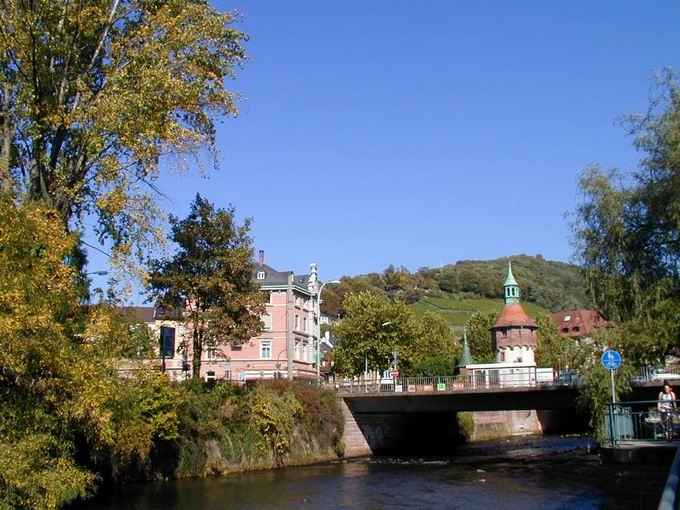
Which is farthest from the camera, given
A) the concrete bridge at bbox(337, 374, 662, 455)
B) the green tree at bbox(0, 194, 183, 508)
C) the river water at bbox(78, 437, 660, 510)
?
the concrete bridge at bbox(337, 374, 662, 455)

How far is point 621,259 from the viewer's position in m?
23.6

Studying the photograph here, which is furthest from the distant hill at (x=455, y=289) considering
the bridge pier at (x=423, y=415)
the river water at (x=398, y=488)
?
the river water at (x=398, y=488)

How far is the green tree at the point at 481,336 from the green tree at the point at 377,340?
25.4 m

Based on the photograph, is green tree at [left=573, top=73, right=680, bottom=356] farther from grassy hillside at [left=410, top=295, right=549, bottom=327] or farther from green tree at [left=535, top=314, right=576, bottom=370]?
grassy hillside at [left=410, top=295, right=549, bottom=327]

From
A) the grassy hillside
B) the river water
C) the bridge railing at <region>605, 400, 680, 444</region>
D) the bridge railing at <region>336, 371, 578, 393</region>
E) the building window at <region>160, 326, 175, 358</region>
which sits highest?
the grassy hillside

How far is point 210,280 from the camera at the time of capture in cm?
3606

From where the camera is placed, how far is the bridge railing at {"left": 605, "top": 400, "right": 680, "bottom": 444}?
20.5 m

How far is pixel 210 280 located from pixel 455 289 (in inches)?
5928

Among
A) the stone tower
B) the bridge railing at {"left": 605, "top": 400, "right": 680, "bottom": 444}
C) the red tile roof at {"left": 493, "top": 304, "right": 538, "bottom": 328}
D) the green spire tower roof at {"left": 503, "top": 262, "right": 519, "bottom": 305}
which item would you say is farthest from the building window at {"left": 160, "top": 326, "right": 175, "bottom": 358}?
the green spire tower roof at {"left": 503, "top": 262, "right": 519, "bottom": 305}

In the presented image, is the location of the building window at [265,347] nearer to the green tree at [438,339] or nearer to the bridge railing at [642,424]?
the green tree at [438,339]

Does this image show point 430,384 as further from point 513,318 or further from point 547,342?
point 547,342

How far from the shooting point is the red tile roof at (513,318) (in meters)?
79.7

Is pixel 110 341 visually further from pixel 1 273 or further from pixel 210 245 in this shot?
pixel 210 245

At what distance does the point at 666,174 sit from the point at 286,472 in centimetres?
2343
